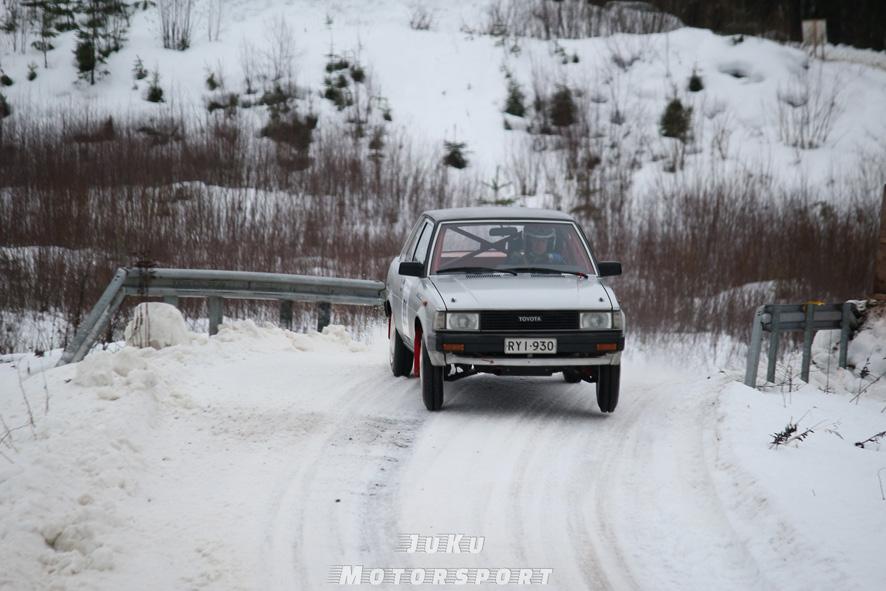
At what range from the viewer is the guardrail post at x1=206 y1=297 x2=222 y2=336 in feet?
41.1

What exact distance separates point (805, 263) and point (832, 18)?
20307 millimetres

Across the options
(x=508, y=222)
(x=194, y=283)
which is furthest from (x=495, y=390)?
(x=194, y=283)

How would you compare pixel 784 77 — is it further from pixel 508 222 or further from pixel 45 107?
pixel 508 222

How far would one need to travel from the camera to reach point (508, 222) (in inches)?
395

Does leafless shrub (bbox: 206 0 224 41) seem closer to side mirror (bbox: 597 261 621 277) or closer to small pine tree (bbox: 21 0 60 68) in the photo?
small pine tree (bbox: 21 0 60 68)

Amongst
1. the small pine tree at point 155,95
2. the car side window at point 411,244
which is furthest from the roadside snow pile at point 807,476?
the small pine tree at point 155,95

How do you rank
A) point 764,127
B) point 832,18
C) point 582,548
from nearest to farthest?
point 582,548, point 764,127, point 832,18

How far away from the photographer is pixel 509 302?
8.73m

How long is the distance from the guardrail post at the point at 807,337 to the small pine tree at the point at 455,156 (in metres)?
17.6

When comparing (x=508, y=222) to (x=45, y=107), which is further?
(x=45, y=107)

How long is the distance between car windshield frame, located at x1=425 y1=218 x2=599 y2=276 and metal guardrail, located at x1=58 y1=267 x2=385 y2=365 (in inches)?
128

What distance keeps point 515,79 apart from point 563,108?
2.32m

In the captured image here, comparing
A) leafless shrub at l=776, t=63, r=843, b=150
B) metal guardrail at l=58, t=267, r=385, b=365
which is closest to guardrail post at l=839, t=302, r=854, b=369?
metal guardrail at l=58, t=267, r=385, b=365

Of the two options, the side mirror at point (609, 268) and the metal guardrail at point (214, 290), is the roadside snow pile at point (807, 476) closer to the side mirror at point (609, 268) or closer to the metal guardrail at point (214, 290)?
the side mirror at point (609, 268)
